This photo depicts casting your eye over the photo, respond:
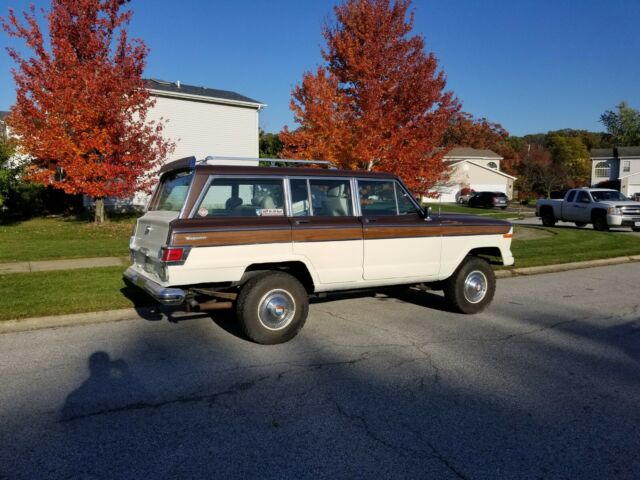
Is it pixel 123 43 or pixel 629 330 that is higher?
pixel 123 43

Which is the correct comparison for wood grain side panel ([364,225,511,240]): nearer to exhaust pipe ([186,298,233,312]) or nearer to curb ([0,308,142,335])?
exhaust pipe ([186,298,233,312])

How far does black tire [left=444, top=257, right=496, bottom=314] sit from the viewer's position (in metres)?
7.00

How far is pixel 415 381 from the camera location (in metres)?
4.61

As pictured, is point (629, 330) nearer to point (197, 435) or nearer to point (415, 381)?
point (415, 381)

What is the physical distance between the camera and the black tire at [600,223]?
2103 cm

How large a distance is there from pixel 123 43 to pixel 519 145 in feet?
270

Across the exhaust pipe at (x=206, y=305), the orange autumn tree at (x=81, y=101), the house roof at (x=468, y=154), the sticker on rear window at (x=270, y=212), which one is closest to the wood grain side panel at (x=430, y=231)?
the sticker on rear window at (x=270, y=212)

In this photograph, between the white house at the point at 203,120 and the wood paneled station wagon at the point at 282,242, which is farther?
the white house at the point at 203,120

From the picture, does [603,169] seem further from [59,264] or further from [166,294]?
[166,294]

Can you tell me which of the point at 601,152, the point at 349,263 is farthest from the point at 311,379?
the point at 601,152

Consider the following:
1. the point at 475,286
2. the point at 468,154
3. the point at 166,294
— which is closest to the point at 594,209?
the point at 475,286

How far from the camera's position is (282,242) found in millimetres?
5664

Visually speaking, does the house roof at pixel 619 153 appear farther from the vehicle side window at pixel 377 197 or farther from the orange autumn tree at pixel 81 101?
the vehicle side window at pixel 377 197

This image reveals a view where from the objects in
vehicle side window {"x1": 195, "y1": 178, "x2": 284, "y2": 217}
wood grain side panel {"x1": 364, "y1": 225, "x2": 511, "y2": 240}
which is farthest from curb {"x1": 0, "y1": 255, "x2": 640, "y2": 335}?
wood grain side panel {"x1": 364, "y1": 225, "x2": 511, "y2": 240}
